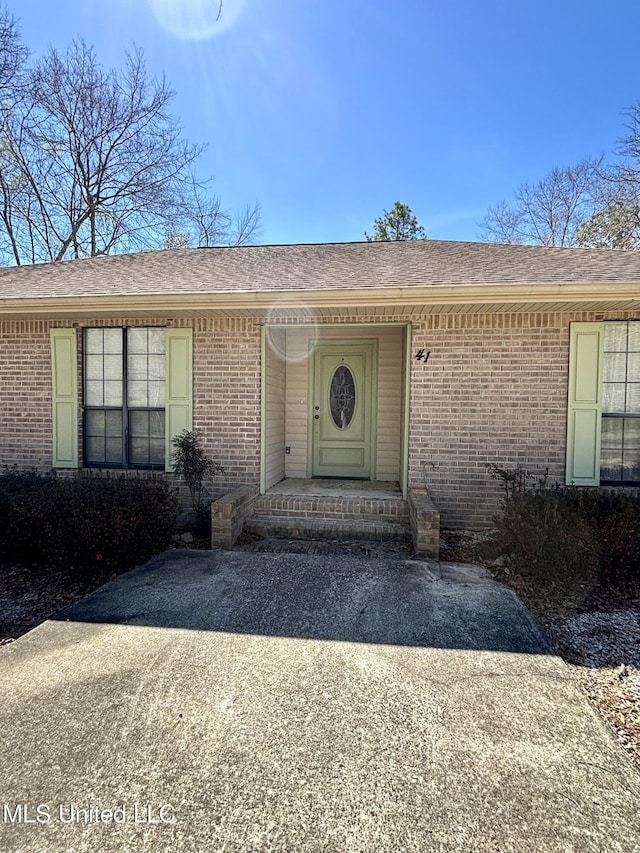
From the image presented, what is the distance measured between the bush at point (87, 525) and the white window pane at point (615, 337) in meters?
A: 5.19

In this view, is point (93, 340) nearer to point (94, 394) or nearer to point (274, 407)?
point (94, 394)

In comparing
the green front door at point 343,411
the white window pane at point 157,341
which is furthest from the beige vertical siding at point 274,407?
the white window pane at point 157,341

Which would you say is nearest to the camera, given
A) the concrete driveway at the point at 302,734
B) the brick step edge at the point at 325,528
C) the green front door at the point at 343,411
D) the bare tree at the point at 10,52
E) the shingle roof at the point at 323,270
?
the concrete driveway at the point at 302,734

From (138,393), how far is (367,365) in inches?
130

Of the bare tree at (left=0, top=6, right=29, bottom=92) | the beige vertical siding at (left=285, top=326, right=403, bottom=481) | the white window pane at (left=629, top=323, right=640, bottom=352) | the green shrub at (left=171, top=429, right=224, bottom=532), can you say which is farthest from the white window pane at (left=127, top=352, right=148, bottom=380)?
the bare tree at (left=0, top=6, right=29, bottom=92)

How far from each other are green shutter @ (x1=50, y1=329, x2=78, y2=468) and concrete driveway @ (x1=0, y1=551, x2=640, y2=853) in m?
3.28

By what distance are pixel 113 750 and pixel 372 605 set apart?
1.95m

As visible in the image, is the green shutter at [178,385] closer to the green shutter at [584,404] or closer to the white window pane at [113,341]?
the white window pane at [113,341]

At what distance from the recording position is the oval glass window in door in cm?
714

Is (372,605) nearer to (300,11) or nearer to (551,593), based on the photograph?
(551,593)

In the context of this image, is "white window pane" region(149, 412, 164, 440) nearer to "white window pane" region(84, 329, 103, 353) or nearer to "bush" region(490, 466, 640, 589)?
"white window pane" region(84, 329, 103, 353)

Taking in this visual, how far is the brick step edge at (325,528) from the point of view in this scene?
5.23 metres

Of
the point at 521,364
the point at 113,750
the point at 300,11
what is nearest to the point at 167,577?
the point at 113,750

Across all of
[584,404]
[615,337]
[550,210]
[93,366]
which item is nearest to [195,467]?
[93,366]
